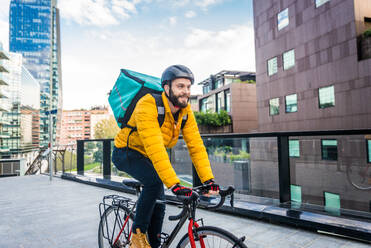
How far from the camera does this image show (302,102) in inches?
926

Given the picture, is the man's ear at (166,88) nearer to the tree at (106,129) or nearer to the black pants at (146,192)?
the black pants at (146,192)

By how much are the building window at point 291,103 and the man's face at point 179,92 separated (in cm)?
2407

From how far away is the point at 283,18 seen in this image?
1009 inches

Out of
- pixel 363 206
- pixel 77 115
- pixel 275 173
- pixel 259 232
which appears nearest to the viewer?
pixel 259 232

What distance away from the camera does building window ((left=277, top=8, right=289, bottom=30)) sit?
25.2m

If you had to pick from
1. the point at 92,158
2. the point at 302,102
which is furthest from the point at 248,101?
the point at 92,158

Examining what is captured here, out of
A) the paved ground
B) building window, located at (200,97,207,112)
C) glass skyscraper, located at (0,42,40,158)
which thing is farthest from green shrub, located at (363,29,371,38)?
glass skyscraper, located at (0,42,40,158)

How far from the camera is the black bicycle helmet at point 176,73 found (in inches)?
85.0

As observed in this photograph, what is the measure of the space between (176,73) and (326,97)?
22.5m

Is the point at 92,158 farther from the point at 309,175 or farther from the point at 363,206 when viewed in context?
the point at 363,206

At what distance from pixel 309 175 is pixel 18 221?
5.05 m

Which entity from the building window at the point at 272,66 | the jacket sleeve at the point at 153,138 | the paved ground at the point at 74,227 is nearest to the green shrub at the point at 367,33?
the building window at the point at 272,66

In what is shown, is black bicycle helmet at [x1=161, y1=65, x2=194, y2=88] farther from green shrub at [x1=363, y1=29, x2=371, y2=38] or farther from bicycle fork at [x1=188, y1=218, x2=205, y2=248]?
green shrub at [x1=363, y1=29, x2=371, y2=38]

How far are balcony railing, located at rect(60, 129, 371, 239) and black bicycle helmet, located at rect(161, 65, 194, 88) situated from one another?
2654 mm
